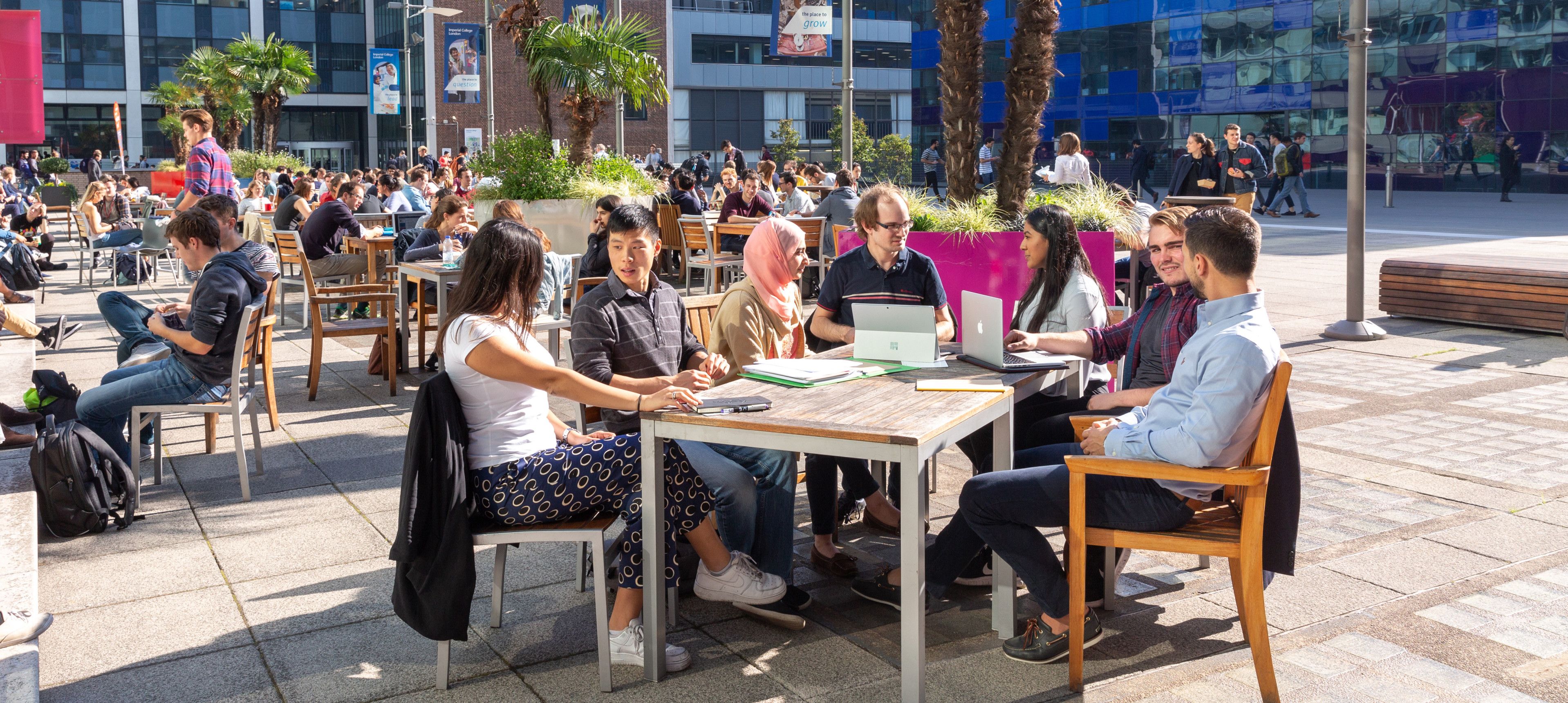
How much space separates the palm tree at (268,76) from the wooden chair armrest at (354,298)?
37.8 metres

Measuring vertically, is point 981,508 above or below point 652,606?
above

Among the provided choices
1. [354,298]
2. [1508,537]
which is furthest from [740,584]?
[354,298]

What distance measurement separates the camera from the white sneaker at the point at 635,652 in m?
3.71

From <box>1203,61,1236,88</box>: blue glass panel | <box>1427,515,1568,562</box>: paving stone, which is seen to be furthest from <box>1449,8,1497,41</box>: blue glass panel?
<box>1427,515,1568,562</box>: paving stone

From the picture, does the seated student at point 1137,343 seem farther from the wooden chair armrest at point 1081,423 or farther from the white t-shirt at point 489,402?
the white t-shirt at point 489,402

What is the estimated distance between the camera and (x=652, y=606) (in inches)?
143

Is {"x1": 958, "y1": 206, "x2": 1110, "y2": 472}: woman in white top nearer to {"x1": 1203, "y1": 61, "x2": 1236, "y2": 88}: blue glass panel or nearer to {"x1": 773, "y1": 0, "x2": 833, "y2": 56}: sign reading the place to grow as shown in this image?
{"x1": 773, "y1": 0, "x2": 833, "y2": 56}: sign reading the place to grow

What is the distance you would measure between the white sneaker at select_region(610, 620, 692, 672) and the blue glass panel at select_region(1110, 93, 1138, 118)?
40344 mm

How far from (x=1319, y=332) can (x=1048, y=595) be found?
7.59m

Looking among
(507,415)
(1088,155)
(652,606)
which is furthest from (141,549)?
(1088,155)

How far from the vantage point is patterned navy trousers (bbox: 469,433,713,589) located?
3635mm

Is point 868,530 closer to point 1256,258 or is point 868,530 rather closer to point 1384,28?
point 1256,258

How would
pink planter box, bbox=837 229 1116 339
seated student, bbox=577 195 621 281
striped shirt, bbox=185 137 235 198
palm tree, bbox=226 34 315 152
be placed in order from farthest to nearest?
palm tree, bbox=226 34 315 152, striped shirt, bbox=185 137 235 198, seated student, bbox=577 195 621 281, pink planter box, bbox=837 229 1116 339

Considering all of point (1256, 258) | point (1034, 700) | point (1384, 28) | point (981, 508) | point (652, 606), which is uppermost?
point (1384, 28)
